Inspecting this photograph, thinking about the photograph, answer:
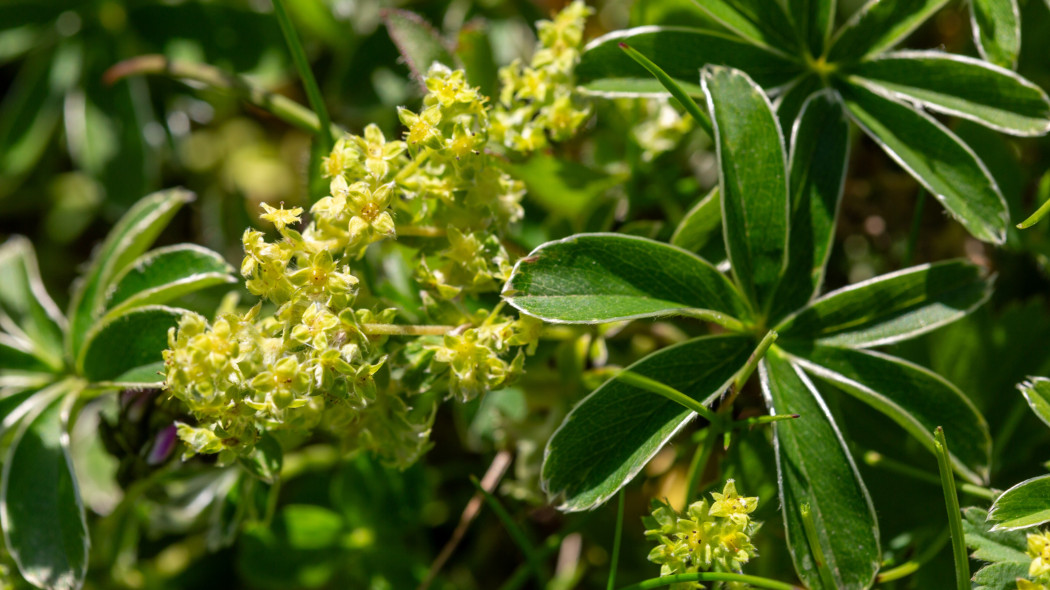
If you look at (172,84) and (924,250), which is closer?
(924,250)

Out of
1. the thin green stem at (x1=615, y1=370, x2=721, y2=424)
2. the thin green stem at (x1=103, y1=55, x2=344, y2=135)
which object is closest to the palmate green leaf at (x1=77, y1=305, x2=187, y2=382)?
the thin green stem at (x1=103, y1=55, x2=344, y2=135)

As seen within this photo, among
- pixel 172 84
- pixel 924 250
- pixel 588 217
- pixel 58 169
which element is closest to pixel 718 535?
pixel 588 217

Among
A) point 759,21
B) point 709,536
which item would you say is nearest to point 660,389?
point 709,536

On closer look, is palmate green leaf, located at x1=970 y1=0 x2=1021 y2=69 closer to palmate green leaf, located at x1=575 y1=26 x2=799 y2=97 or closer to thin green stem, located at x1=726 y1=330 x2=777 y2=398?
palmate green leaf, located at x1=575 y1=26 x2=799 y2=97

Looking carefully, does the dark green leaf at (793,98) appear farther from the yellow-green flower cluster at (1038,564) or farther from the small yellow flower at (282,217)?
the small yellow flower at (282,217)

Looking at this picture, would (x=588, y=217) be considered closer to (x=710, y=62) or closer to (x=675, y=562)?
(x=710, y=62)

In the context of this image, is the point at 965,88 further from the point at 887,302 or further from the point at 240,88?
the point at 240,88
